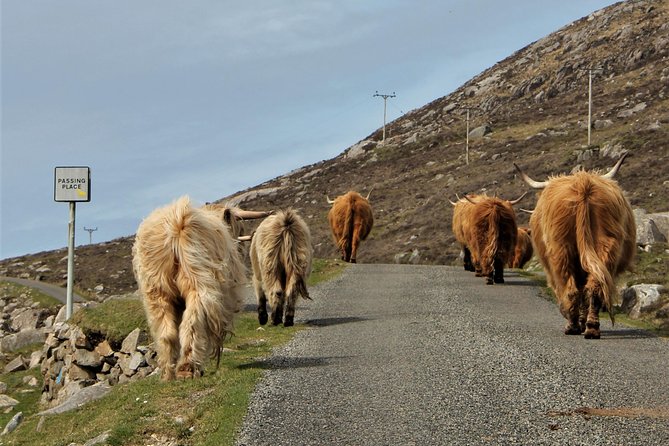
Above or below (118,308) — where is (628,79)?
above

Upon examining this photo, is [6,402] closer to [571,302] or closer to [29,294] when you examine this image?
[571,302]

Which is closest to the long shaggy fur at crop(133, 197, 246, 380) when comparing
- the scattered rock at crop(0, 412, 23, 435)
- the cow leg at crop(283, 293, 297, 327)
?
the cow leg at crop(283, 293, 297, 327)

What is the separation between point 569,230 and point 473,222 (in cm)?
799

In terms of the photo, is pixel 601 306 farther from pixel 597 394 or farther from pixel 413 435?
pixel 413 435

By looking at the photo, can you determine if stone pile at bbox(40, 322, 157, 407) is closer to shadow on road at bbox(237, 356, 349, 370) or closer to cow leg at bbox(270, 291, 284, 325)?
cow leg at bbox(270, 291, 284, 325)

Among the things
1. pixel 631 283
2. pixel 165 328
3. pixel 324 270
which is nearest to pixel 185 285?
pixel 165 328

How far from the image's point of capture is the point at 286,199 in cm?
7469

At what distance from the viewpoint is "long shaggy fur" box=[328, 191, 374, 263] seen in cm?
2708

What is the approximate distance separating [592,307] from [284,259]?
4.98 m

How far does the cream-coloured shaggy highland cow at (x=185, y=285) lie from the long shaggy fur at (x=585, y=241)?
4509 millimetres

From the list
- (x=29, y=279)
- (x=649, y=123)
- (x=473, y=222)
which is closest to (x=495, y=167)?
(x=649, y=123)

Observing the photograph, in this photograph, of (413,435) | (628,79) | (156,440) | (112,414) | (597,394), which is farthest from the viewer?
(628,79)

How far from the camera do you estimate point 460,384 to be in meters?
8.38

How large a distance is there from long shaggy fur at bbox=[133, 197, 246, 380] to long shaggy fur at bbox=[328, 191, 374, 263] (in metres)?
17.2
